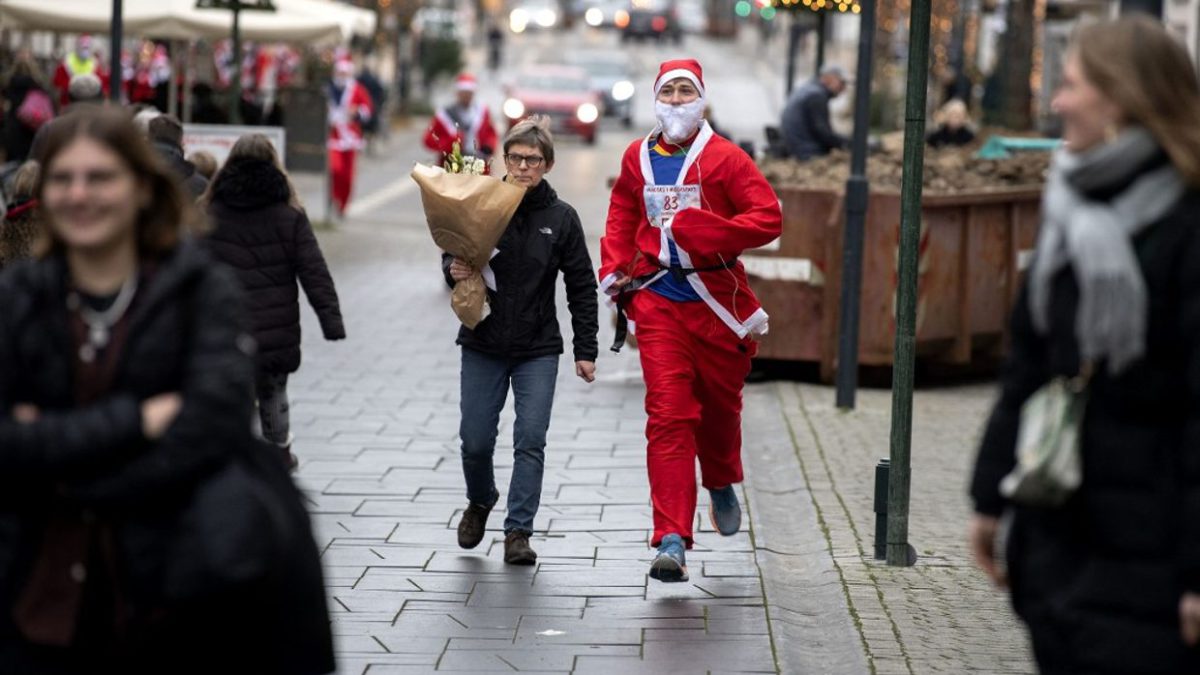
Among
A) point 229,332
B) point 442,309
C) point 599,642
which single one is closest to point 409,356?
point 442,309

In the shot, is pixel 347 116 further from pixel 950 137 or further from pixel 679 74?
pixel 679 74

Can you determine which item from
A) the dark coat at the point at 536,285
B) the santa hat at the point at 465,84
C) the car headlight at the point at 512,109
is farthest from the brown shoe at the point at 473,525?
the car headlight at the point at 512,109

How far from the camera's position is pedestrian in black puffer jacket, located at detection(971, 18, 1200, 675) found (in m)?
3.59

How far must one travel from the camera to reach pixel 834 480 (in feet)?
32.0

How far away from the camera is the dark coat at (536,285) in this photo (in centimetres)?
791

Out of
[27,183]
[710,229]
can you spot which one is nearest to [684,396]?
[710,229]

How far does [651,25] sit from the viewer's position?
7944cm

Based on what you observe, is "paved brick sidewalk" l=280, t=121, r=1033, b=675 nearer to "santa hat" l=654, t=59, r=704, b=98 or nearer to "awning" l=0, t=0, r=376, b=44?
"santa hat" l=654, t=59, r=704, b=98

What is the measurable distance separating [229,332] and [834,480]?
6334 millimetres

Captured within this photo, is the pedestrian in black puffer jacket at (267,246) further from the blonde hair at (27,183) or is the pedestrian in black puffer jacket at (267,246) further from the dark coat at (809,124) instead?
the dark coat at (809,124)

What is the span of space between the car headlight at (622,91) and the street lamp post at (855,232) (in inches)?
1412

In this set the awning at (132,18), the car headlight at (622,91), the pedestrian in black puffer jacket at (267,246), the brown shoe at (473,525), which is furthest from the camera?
the car headlight at (622,91)

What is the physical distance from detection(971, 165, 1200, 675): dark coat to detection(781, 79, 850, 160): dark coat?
1404 centimetres

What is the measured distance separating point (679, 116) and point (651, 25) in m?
72.6
